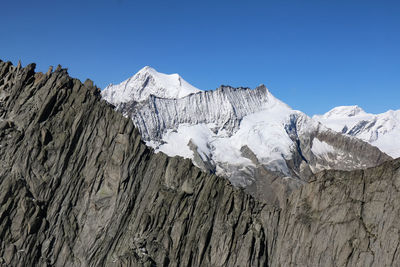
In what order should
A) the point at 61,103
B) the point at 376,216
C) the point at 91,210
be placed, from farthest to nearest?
the point at 61,103, the point at 91,210, the point at 376,216

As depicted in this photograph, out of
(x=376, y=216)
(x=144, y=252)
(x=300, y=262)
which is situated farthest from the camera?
(x=144, y=252)

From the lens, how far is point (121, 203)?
84250mm

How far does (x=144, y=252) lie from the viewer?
259ft

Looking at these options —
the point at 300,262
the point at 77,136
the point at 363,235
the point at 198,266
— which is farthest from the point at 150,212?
the point at 363,235

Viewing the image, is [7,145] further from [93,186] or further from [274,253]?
[274,253]

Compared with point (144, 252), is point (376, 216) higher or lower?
higher

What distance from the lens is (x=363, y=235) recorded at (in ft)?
222

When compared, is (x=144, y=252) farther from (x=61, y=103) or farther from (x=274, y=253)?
(x=61, y=103)

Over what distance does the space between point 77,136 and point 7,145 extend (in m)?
13.0

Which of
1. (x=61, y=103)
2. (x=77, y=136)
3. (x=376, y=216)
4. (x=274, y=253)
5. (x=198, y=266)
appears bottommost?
(x=198, y=266)

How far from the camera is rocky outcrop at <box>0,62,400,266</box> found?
7462 cm

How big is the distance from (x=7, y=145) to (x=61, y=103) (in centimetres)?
1282

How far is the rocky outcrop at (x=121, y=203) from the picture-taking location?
245ft

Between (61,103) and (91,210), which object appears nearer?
(91,210)
